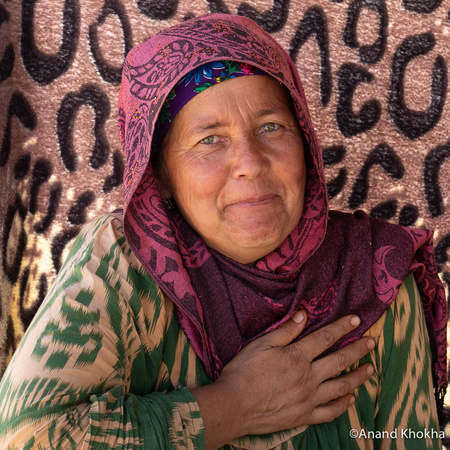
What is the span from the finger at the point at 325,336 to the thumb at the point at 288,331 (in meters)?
0.03

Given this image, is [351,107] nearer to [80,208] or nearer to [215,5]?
[215,5]

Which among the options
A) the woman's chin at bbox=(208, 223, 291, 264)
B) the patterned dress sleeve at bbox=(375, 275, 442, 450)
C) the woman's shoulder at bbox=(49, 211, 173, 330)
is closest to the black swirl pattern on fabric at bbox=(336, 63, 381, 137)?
the patterned dress sleeve at bbox=(375, 275, 442, 450)

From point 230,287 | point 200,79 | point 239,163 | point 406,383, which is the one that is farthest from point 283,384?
point 200,79

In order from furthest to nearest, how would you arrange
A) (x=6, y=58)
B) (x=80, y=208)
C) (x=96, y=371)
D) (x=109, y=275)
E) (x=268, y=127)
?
(x=80, y=208)
(x=6, y=58)
(x=268, y=127)
(x=109, y=275)
(x=96, y=371)

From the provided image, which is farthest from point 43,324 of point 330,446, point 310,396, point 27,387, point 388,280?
point 388,280

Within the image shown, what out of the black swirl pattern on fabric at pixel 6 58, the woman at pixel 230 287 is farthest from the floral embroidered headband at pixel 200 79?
the black swirl pattern on fabric at pixel 6 58

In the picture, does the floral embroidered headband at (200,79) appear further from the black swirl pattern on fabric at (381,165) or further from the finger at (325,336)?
the black swirl pattern on fabric at (381,165)

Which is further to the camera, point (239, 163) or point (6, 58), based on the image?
point (6, 58)

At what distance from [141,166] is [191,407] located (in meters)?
0.68

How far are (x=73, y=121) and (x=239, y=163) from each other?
1131 mm

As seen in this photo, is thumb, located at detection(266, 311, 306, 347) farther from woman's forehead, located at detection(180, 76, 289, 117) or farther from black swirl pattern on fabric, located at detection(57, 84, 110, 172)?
black swirl pattern on fabric, located at detection(57, 84, 110, 172)

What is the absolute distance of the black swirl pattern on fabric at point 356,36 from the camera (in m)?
2.53

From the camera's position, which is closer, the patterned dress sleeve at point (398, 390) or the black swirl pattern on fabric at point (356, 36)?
the patterned dress sleeve at point (398, 390)

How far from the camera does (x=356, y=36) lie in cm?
253
